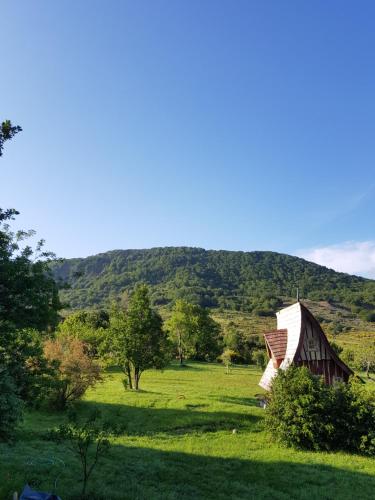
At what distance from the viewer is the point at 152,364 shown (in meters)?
38.6

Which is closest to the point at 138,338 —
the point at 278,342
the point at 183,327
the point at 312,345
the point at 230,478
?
the point at 278,342

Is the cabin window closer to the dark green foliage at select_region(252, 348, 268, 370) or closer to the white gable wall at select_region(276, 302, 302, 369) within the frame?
the white gable wall at select_region(276, 302, 302, 369)

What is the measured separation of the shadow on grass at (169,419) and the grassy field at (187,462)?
0.22 feet

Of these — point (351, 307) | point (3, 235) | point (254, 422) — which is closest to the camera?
point (3, 235)

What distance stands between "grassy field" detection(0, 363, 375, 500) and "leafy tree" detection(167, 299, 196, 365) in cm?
3895

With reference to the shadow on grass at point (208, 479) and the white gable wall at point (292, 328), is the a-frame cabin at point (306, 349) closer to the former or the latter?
the white gable wall at point (292, 328)

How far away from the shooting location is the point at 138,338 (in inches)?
1516

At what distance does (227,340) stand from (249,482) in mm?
66925

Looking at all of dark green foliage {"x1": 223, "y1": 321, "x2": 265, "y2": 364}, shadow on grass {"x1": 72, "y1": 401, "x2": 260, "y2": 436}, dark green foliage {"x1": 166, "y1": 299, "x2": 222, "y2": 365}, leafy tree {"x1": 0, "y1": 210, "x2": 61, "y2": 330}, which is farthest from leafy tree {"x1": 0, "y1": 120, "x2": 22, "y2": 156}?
dark green foliage {"x1": 223, "y1": 321, "x2": 265, "y2": 364}

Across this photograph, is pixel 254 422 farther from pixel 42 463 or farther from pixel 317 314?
pixel 317 314

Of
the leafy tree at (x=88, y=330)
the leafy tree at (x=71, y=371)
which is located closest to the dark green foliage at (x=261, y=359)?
the leafy tree at (x=88, y=330)

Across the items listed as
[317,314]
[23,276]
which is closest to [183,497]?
[23,276]

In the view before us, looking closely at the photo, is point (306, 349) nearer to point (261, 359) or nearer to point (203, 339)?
point (261, 359)

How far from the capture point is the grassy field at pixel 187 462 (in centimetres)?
1369
